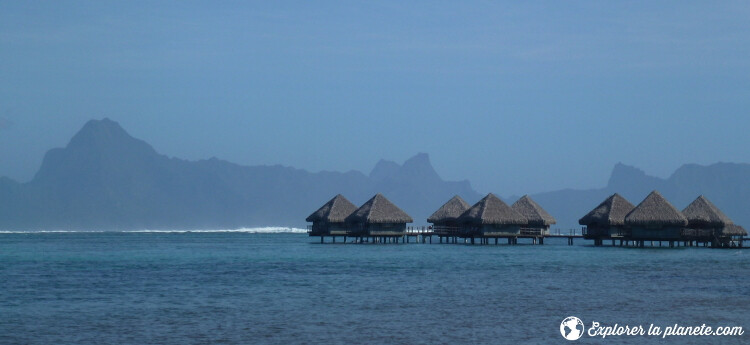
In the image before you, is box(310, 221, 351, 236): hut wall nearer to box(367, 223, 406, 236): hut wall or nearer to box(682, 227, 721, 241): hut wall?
Result: box(367, 223, 406, 236): hut wall

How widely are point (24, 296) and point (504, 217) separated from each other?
46076 mm

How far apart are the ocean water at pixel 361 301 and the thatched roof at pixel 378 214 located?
73.1 feet

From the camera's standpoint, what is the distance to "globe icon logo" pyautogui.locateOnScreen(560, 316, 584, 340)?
77.3ft

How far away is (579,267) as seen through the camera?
160 ft

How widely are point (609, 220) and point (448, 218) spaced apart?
15.8 metres

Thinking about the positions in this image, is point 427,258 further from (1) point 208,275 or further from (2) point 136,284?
(2) point 136,284

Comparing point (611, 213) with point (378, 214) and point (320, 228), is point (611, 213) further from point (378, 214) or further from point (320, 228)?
point (320, 228)

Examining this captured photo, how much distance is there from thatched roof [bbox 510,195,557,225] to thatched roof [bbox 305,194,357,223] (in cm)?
1360

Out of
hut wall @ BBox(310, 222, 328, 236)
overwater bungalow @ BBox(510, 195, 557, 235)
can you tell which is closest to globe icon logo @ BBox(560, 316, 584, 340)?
overwater bungalow @ BBox(510, 195, 557, 235)

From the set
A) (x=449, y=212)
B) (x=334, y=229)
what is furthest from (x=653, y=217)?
(x=334, y=229)

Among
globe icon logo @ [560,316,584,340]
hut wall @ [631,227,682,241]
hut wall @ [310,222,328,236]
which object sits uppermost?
hut wall @ [310,222,328,236]

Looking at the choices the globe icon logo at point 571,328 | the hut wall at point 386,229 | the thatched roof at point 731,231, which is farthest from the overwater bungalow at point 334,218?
the globe icon logo at point 571,328

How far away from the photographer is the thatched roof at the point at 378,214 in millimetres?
74688

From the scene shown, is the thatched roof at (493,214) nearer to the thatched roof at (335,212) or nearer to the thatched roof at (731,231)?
the thatched roof at (335,212)
